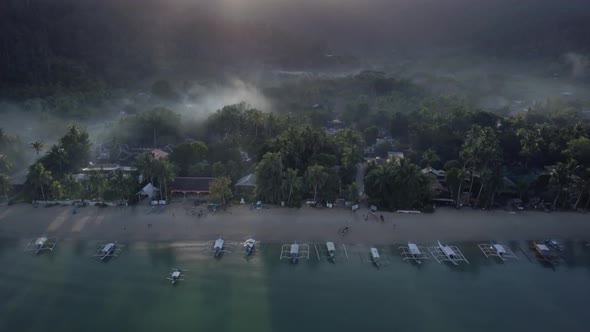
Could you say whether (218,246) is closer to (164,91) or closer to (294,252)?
(294,252)

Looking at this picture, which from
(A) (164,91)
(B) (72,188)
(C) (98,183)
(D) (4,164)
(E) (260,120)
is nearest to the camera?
(C) (98,183)

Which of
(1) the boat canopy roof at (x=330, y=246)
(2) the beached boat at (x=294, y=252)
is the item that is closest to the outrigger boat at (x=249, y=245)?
(2) the beached boat at (x=294, y=252)

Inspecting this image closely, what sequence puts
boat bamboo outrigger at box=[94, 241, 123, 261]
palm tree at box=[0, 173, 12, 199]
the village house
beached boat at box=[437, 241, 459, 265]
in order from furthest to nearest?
the village house < palm tree at box=[0, 173, 12, 199] < boat bamboo outrigger at box=[94, 241, 123, 261] < beached boat at box=[437, 241, 459, 265]

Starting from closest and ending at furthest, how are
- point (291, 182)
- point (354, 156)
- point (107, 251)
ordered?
point (107, 251) < point (291, 182) < point (354, 156)

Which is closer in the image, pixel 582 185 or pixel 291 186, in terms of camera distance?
pixel 582 185

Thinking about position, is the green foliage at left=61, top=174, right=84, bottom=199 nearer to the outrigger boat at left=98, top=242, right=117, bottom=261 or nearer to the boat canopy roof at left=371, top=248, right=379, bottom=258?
the outrigger boat at left=98, top=242, right=117, bottom=261

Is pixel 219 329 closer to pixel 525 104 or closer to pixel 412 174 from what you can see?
pixel 412 174

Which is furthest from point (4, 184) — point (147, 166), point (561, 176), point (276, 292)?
point (561, 176)

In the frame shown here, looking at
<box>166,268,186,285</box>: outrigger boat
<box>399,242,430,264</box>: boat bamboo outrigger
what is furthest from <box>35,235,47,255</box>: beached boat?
<box>399,242,430,264</box>: boat bamboo outrigger
